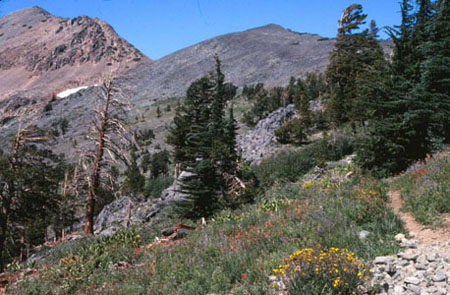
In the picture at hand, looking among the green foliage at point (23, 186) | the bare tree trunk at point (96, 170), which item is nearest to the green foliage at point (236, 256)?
the bare tree trunk at point (96, 170)

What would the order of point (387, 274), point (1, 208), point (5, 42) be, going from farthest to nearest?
1. point (5, 42)
2. point (1, 208)
3. point (387, 274)

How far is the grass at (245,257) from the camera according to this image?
5438 millimetres

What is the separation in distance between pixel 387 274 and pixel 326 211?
2.86m

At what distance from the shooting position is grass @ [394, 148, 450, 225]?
6.40 meters

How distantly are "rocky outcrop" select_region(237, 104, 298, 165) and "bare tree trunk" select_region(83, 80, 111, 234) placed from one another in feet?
49.3

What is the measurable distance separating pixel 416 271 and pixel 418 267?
0.30 feet

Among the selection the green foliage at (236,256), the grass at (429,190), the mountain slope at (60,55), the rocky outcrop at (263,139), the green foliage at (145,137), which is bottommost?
the green foliage at (236,256)

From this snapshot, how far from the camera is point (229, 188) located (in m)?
15.7

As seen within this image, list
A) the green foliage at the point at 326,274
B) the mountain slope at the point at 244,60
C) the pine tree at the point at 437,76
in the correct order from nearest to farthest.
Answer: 1. the green foliage at the point at 326,274
2. the pine tree at the point at 437,76
3. the mountain slope at the point at 244,60

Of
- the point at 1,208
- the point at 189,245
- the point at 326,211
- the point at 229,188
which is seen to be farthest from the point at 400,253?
the point at 1,208

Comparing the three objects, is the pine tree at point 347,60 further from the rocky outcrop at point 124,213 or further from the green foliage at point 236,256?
the green foliage at point 236,256

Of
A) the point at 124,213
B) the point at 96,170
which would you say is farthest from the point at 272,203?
the point at 124,213

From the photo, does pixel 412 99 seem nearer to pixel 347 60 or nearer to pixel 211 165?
pixel 211 165

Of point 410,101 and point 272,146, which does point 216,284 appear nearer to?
point 410,101
